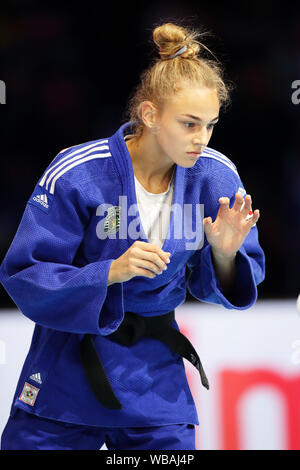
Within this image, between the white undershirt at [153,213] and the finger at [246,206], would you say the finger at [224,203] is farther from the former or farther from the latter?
the white undershirt at [153,213]

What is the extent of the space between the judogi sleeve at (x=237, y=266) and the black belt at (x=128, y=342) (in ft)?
0.42

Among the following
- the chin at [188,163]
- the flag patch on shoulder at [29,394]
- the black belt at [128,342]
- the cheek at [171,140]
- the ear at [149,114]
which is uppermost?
the ear at [149,114]

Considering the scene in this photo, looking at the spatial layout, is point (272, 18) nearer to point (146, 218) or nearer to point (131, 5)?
point (131, 5)

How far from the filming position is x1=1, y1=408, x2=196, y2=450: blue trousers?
212 centimetres

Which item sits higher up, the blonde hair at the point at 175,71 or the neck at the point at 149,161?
the blonde hair at the point at 175,71

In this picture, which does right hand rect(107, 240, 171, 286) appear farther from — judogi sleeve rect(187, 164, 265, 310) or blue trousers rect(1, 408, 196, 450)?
blue trousers rect(1, 408, 196, 450)

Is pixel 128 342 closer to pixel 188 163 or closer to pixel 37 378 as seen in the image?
pixel 37 378

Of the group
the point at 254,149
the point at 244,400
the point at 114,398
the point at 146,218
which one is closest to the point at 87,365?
the point at 114,398

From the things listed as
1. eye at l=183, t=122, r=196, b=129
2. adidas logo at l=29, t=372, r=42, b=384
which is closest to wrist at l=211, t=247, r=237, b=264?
eye at l=183, t=122, r=196, b=129

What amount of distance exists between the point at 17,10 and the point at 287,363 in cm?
187

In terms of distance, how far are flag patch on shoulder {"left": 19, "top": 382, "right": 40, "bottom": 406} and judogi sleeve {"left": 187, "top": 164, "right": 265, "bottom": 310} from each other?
1.75 ft

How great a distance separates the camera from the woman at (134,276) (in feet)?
6.75

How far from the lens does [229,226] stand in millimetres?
2082

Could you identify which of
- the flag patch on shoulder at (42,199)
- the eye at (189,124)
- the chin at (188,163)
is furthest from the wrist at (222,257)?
the flag patch on shoulder at (42,199)
